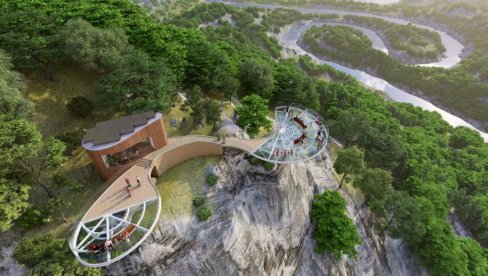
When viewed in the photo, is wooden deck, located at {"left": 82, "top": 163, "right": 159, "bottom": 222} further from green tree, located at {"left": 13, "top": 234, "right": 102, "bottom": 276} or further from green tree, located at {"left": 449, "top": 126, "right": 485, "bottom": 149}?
green tree, located at {"left": 449, "top": 126, "right": 485, "bottom": 149}

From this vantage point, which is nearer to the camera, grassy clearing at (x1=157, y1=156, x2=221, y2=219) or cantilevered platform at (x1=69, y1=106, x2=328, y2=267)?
cantilevered platform at (x1=69, y1=106, x2=328, y2=267)

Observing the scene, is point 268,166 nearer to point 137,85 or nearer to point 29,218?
point 137,85

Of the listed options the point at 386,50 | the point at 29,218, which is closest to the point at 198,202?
the point at 29,218

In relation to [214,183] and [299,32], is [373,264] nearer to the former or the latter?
[214,183]

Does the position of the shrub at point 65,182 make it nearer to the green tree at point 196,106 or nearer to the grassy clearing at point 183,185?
the grassy clearing at point 183,185

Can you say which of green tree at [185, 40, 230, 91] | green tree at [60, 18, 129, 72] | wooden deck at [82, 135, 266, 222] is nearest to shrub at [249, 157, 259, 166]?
wooden deck at [82, 135, 266, 222]

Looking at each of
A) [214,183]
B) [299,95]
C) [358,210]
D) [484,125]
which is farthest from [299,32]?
[214,183]

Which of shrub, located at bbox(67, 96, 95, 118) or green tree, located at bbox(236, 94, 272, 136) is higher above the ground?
shrub, located at bbox(67, 96, 95, 118)
